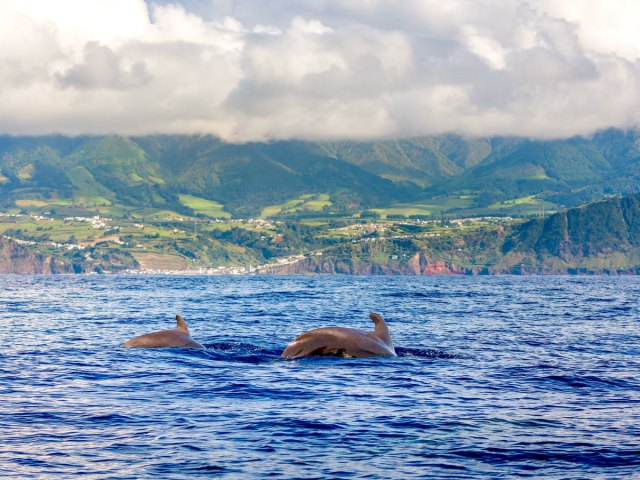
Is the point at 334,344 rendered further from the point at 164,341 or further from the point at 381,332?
the point at 164,341

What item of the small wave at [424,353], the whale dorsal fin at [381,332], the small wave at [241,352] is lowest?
the small wave at [424,353]

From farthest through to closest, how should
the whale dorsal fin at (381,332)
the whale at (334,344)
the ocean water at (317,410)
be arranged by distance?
the whale dorsal fin at (381,332)
the whale at (334,344)
the ocean water at (317,410)

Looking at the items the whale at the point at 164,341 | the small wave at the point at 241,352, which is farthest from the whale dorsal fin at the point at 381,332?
the whale at the point at 164,341

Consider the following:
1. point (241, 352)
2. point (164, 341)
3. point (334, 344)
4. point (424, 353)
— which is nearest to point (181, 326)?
point (164, 341)

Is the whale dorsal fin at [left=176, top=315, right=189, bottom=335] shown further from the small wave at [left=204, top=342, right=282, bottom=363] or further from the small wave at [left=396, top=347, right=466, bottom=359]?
the small wave at [left=396, top=347, right=466, bottom=359]

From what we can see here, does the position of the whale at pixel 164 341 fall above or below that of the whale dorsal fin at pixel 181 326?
below

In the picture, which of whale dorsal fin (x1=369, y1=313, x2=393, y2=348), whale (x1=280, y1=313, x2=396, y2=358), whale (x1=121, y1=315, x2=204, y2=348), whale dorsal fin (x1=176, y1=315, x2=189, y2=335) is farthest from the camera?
whale dorsal fin (x1=176, y1=315, x2=189, y2=335)

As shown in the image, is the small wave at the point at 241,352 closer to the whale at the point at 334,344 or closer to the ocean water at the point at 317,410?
the ocean water at the point at 317,410

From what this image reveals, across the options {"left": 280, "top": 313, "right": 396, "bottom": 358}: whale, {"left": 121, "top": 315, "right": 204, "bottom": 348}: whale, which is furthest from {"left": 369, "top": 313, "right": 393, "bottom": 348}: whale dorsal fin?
{"left": 121, "top": 315, "right": 204, "bottom": 348}: whale

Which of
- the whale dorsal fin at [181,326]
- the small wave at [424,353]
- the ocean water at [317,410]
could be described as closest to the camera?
the ocean water at [317,410]

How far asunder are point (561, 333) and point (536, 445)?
32235mm

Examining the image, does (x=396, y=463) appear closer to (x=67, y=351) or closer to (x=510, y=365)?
(x=510, y=365)

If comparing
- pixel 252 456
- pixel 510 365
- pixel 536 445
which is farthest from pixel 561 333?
pixel 252 456

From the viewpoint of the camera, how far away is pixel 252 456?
1822 centimetres
